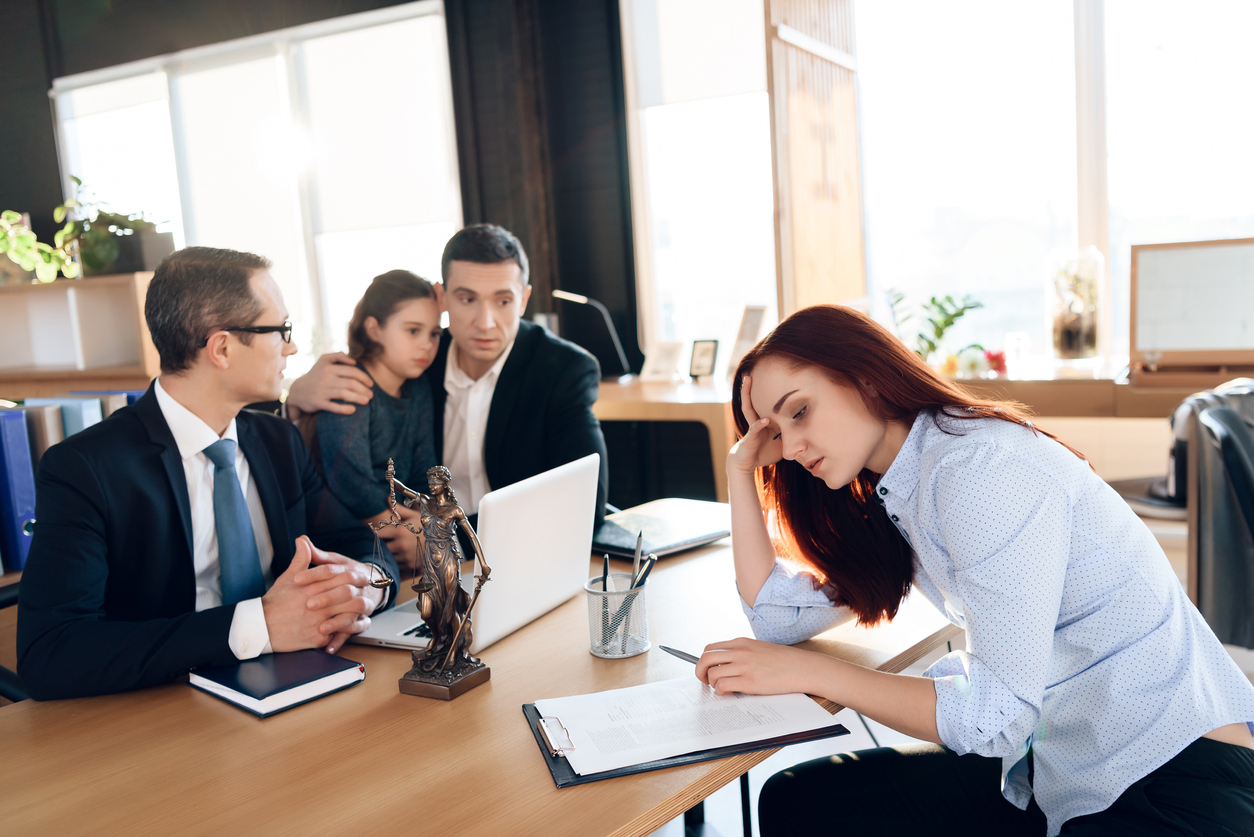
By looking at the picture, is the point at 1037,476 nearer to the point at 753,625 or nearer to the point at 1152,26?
the point at 753,625

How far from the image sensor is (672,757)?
1.03 metres

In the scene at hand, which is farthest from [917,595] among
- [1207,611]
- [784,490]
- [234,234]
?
[234,234]

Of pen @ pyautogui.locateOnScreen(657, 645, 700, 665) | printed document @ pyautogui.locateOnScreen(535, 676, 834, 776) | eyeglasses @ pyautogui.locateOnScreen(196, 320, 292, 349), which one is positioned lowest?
pen @ pyautogui.locateOnScreen(657, 645, 700, 665)

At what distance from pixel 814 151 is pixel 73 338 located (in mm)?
3242

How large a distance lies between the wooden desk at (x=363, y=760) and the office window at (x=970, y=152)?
2773mm

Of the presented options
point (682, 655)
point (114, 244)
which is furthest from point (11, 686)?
point (114, 244)

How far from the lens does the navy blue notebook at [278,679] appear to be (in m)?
1.20

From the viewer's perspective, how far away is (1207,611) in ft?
6.25

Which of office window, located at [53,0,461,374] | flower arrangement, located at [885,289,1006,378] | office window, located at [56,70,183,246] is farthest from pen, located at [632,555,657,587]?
office window, located at [56,70,183,246]

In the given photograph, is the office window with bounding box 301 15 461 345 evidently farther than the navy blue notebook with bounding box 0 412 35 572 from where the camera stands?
Yes

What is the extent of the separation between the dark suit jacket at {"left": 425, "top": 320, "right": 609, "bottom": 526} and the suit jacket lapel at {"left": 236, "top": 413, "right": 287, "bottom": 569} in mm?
709

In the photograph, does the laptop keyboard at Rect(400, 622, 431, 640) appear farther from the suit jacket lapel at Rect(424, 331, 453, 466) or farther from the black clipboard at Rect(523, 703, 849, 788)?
the suit jacket lapel at Rect(424, 331, 453, 466)

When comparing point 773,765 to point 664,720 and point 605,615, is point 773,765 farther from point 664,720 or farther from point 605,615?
point 664,720

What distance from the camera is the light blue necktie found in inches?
58.6
